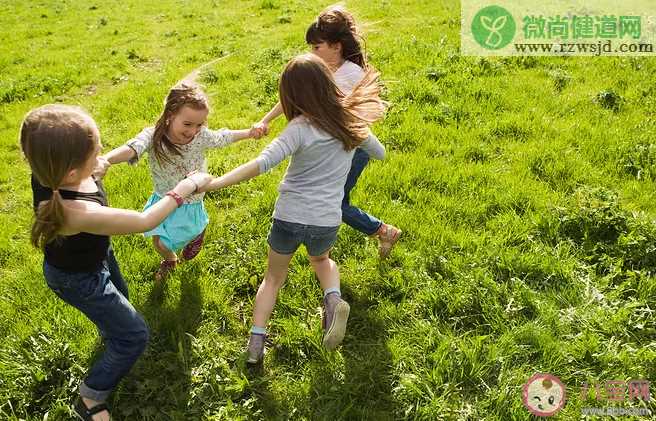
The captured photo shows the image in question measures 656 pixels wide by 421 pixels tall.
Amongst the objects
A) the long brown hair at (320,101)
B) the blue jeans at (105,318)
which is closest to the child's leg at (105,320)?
the blue jeans at (105,318)

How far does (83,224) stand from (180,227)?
1.60m

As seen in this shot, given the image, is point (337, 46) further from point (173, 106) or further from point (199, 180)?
point (199, 180)

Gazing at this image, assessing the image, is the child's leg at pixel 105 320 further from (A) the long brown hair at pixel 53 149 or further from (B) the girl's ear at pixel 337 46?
(B) the girl's ear at pixel 337 46

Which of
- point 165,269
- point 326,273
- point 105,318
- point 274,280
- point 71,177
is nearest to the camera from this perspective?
point 71,177

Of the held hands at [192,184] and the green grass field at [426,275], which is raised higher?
the held hands at [192,184]

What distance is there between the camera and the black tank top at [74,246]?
279cm

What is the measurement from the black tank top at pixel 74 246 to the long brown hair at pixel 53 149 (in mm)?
187

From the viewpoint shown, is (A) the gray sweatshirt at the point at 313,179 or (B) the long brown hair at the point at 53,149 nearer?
(B) the long brown hair at the point at 53,149

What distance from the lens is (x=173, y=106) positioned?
12.3 feet

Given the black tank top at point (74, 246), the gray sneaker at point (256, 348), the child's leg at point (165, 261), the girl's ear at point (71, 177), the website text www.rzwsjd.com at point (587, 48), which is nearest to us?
the girl's ear at point (71, 177)

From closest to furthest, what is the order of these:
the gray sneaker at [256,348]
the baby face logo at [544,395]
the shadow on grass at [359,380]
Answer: the baby face logo at [544,395] → the shadow on grass at [359,380] → the gray sneaker at [256,348]

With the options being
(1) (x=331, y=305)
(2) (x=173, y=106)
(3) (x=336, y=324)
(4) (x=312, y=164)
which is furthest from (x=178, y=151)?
(3) (x=336, y=324)

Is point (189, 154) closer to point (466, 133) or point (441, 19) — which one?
point (466, 133)

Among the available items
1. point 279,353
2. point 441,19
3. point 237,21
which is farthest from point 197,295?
point 237,21
